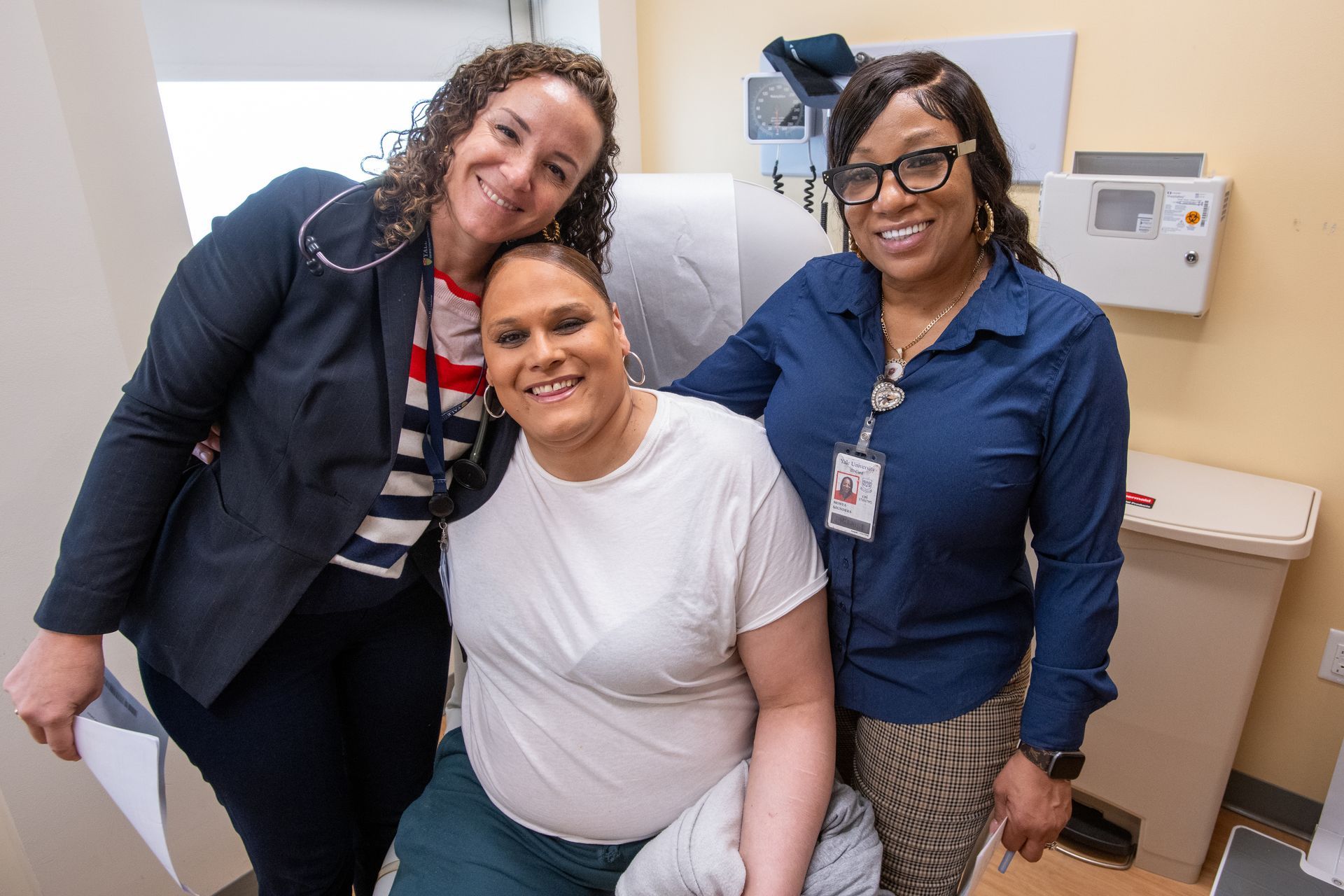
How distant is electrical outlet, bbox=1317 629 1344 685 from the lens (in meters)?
1.81

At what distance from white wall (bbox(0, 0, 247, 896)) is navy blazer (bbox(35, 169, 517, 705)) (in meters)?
0.39

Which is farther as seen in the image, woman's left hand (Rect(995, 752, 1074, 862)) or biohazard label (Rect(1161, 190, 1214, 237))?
biohazard label (Rect(1161, 190, 1214, 237))

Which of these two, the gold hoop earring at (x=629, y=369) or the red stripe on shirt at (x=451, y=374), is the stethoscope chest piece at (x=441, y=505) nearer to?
the red stripe on shirt at (x=451, y=374)

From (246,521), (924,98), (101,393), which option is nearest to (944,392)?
(924,98)

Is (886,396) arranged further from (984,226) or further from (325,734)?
(325,734)

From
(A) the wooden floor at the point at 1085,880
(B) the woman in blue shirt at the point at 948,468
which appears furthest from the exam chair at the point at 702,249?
(A) the wooden floor at the point at 1085,880

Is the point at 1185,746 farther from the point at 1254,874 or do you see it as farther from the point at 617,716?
the point at 617,716

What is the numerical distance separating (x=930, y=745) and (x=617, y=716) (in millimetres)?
404

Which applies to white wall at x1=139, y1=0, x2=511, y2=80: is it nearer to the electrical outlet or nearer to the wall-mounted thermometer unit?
the wall-mounted thermometer unit

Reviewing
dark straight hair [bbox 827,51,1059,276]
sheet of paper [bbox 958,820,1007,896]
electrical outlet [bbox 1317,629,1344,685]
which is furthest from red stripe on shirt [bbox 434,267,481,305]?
electrical outlet [bbox 1317,629,1344,685]

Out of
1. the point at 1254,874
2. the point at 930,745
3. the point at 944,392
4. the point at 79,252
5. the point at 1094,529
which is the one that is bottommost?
the point at 1254,874

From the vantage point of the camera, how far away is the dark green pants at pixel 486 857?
1159mm

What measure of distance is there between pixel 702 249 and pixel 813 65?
0.76 m

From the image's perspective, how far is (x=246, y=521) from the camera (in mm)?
1116
